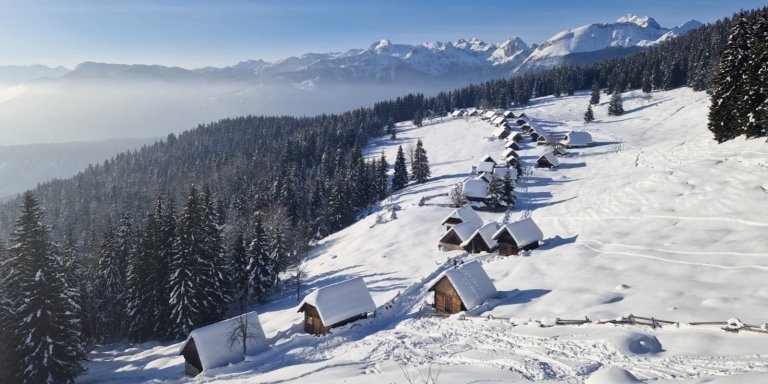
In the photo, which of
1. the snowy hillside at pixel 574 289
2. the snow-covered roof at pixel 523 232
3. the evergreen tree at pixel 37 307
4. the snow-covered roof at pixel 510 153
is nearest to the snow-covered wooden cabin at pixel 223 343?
the snowy hillside at pixel 574 289

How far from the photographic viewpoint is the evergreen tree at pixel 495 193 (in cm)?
6875

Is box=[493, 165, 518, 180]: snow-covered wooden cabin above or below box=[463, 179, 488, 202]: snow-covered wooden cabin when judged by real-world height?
above

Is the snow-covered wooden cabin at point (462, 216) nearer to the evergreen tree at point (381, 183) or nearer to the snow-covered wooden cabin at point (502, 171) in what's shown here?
the snow-covered wooden cabin at point (502, 171)

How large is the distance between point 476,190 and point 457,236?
19577 mm

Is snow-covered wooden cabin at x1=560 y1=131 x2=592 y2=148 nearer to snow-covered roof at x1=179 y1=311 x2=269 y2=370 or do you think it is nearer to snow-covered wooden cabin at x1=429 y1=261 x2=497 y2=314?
snow-covered wooden cabin at x1=429 y1=261 x2=497 y2=314

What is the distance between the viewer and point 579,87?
17675 centimetres

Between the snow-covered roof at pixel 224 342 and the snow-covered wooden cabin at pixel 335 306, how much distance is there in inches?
174

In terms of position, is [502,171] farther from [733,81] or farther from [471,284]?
[471,284]

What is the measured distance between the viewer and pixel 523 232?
48281 millimetres

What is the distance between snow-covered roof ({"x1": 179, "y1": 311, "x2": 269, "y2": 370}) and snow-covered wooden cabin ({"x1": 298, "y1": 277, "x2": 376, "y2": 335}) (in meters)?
4.41

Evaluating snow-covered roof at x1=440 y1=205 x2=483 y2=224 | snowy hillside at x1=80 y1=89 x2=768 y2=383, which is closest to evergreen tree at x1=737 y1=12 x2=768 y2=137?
snowy hillside at x1=80 y1=89 x2=768 y2=383

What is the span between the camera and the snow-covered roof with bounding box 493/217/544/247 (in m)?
47.9

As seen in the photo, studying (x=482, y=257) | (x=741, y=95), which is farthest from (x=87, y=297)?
(x=741, y=95)

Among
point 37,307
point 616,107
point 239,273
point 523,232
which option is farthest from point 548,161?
point 37,307
